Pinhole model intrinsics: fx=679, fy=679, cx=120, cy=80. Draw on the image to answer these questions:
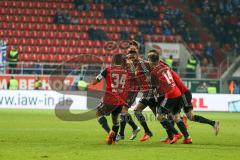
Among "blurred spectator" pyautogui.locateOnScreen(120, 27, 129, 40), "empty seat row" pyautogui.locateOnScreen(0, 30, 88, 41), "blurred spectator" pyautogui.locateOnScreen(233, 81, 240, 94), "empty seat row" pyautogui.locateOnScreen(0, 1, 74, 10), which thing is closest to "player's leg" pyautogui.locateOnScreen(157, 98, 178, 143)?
"blurred spectator" pyautogui.locateOnScreen(233, 81, 240, 94)

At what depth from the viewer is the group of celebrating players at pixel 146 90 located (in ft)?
50.0

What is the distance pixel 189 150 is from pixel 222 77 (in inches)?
1052

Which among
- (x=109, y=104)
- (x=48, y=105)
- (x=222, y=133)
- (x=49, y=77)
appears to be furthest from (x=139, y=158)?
(x=49, y=77)

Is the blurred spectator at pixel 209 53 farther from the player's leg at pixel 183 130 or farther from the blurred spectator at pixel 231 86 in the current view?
the player's leg at pixel 183 130

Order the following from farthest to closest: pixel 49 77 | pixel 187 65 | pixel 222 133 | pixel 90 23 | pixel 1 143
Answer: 1. pixel 90 23
2. pixel 187 65
3. pixel 49 77
4. pixel 222 133
5. pixel 1 143

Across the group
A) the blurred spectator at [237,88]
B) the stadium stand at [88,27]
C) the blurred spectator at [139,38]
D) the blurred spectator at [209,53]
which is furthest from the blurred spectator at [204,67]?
the blurred spectator at [139,38]

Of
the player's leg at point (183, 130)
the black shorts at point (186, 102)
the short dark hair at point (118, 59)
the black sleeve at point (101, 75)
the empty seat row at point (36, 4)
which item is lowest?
the player's leg at point (183, 130)

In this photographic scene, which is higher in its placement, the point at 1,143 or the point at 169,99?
the point at 169,99

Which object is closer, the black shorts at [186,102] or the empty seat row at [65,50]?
the black shorts at [186,102]

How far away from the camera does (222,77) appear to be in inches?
1576

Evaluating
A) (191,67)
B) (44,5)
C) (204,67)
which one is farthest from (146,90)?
(44,5)

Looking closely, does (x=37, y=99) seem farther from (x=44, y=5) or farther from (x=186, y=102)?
(x=186, y=102)

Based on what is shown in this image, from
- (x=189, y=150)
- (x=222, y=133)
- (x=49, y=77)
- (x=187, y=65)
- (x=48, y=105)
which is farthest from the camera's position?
A: (x=187, y=65)

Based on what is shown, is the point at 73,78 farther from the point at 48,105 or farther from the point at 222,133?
the point at 222,133
